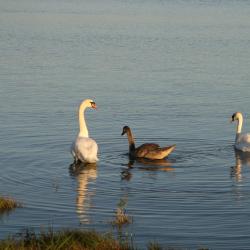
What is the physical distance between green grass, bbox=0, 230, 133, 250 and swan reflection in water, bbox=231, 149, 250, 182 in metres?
5.62

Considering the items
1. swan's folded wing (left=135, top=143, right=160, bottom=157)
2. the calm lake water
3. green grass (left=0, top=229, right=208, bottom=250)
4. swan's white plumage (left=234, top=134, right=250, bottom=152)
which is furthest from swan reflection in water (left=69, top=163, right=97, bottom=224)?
swan's white plumage (left=234, top=134, right=250, bottom=152)

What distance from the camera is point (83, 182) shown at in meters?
14.6

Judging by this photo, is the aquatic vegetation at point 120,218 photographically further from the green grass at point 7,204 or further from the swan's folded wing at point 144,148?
the swan's folded wing at point 144,148

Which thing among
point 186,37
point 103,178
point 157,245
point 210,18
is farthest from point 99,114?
point 210,18

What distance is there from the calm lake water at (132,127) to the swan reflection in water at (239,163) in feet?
0.18

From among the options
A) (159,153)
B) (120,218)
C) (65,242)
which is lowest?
(120,218)

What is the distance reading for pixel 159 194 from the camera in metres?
13.5

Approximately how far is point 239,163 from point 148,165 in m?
1.88

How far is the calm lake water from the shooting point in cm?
1192

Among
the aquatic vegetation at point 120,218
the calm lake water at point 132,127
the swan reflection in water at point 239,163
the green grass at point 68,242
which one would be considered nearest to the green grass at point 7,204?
the calm lake water at point 132,127

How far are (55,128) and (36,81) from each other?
678 centimetres

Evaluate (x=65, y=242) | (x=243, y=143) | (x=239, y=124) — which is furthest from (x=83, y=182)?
(x=239, y=124)

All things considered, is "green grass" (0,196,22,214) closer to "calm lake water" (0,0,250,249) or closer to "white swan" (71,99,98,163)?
"calm lake water" (0,0,250,249)

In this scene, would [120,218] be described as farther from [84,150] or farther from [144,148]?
[144,148]
